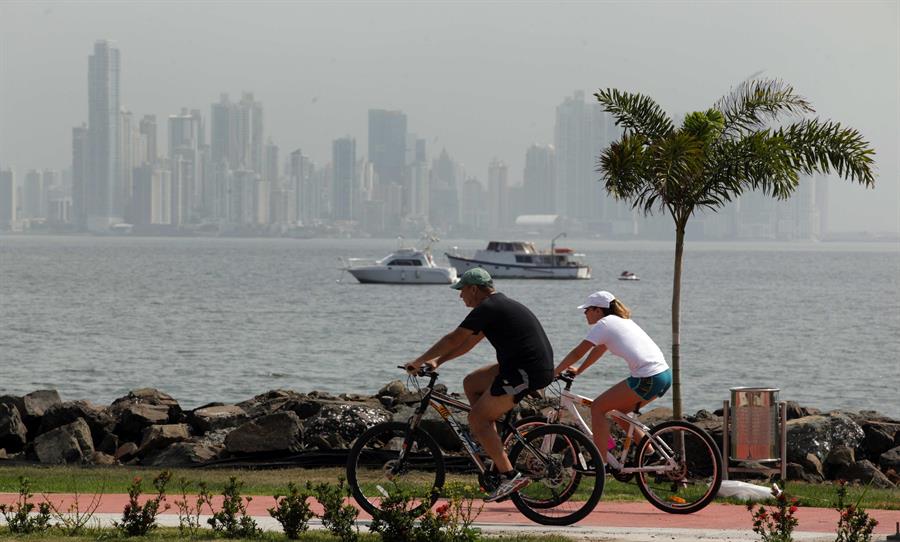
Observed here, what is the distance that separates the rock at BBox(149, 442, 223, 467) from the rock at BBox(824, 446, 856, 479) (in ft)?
22.4

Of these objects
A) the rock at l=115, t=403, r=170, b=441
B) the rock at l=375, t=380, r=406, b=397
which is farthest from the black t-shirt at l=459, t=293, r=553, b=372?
the rock at l=375, t=380, r=406, b=397

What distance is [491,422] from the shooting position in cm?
1022

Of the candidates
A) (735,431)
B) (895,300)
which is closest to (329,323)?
(895,300)

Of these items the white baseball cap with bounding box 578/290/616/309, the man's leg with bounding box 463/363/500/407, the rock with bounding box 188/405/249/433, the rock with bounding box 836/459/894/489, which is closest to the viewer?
the man's leg with bounding box 463/363/500/407

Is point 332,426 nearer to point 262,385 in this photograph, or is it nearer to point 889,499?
point 889,499

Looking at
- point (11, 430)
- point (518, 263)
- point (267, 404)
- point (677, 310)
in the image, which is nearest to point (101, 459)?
point (11, 430)

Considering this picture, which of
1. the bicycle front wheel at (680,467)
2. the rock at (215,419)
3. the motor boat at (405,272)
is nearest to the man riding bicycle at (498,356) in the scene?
the bicycle front wheel at (680,467)

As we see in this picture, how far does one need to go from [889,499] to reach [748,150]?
4.71 m

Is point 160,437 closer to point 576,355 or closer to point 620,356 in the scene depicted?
point 576,355

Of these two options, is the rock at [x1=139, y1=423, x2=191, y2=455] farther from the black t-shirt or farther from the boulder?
the black t-shirt

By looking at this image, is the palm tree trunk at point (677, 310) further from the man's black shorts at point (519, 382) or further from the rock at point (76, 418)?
the rock at point (76, 418)

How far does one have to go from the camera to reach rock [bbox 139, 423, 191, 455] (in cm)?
1820

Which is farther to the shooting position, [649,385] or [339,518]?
[649,385]

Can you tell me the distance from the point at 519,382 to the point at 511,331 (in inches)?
14.7
